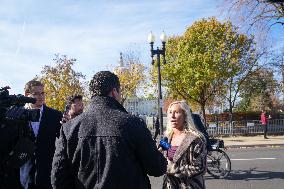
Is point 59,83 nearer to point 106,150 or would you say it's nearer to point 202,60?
point 202,60

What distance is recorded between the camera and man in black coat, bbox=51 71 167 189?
317 centimetres

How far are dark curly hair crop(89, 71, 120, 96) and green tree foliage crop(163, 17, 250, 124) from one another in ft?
90.0

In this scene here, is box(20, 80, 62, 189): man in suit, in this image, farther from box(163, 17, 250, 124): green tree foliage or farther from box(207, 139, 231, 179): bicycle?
box(163, 17, 250, 124): green tree foliage

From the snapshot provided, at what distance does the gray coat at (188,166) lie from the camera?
4.51 meters

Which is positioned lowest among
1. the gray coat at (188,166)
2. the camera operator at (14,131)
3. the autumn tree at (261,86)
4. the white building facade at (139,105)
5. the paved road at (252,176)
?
the paved road at (252,176)

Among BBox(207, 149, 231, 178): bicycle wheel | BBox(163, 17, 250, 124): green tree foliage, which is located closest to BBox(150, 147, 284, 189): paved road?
BBox(207, 149, 231, 178): bicycle wheel

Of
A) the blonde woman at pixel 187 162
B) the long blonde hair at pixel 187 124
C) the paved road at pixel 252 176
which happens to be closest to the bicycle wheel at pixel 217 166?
the paved road at pixel 252 176

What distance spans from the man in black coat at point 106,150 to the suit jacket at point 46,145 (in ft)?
3.53

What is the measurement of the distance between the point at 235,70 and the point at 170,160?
29.0 meters

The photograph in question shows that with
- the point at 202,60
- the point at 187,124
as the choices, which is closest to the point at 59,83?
the point at 202,60

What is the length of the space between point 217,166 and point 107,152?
25.2 ft

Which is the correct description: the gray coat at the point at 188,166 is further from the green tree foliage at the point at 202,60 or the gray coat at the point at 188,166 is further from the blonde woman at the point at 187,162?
the green tree foliage at the point at 202,60

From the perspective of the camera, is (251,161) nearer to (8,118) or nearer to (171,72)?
(8,118)

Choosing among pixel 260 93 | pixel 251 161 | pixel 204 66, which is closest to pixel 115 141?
pixel 251 161
